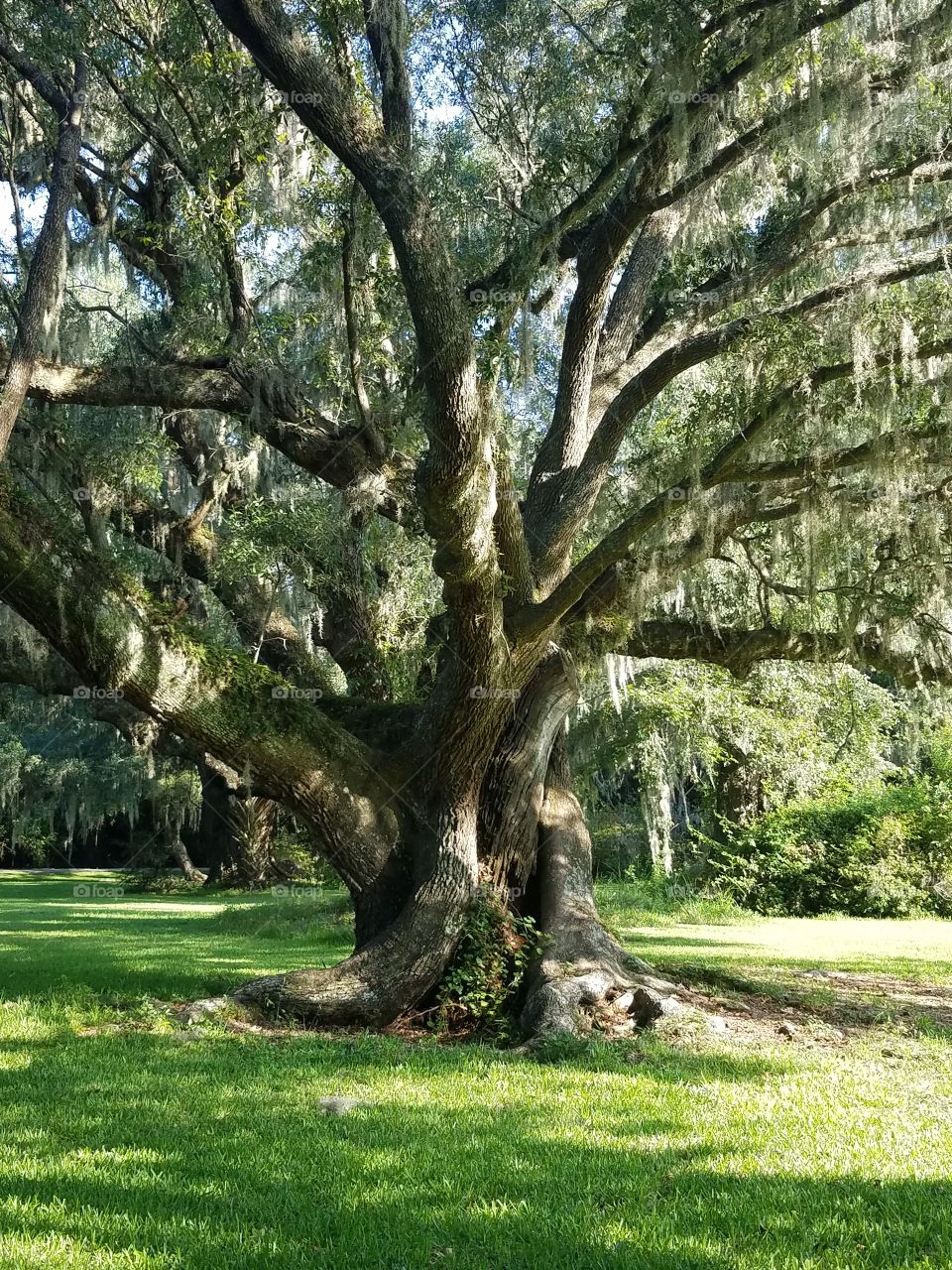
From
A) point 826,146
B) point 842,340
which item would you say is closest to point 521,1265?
point 842,340

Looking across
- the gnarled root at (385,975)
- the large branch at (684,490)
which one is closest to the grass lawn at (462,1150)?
the gnarled root at (385,975)

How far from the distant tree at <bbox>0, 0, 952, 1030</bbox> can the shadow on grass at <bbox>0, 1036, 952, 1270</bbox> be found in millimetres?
1701

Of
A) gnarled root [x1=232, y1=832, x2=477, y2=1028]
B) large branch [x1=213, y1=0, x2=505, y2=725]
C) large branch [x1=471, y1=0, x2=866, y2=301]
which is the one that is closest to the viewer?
large branch [x1=213, y1=0, x2=505, y2=725]

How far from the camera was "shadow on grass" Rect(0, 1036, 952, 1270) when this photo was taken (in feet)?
9.78

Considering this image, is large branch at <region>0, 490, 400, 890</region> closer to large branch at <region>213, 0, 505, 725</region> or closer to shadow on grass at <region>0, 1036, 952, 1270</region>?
large branch at <region>213, 0, 505, 725</region>

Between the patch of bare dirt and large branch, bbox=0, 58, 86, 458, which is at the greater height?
large branch, bbox=0, 58, 86, 458

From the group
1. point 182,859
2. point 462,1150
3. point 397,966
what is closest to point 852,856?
point 397,966

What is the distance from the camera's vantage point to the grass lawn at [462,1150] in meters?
3.01

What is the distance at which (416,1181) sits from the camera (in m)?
3.55

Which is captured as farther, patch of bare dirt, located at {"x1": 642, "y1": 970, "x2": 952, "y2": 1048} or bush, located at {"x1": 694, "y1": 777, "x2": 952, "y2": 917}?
bush, located at {"x1": 694, "y1": 777, "x2": 952, "y2": 917}

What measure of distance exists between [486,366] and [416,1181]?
4.98m

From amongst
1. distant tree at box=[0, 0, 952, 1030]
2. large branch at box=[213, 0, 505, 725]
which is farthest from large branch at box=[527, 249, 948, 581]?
large branch at box=[213, 0, 505, 725]

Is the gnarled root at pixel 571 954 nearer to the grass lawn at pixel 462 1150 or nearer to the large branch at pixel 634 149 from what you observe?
the grass lawn at pixel 462 1150

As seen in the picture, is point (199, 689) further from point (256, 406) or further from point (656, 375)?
point (656, 375)
